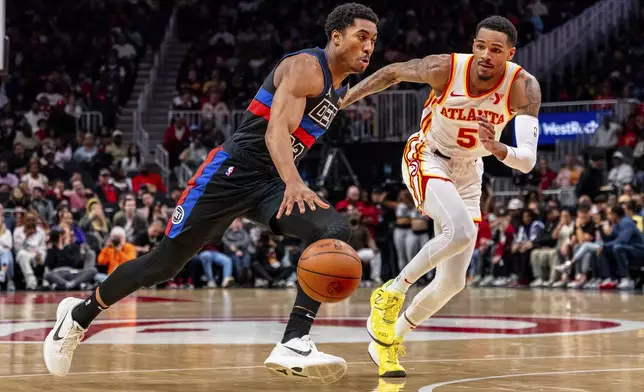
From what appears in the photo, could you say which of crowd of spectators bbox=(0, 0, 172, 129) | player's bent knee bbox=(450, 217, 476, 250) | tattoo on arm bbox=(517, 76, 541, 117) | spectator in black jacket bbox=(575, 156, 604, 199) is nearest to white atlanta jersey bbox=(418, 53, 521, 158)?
tattoo on arm bbox=(517, 76, 541, 117)

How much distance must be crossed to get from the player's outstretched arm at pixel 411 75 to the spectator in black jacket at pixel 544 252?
11.0 m

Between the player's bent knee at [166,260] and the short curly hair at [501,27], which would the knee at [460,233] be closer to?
the short curly hair at [501,27]

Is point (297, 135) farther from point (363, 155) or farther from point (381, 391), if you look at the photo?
point (363, 155)

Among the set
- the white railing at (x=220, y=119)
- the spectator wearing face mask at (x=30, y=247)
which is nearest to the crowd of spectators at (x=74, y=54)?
the white railing at (x=220, y=119)

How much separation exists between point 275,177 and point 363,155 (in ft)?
53.6

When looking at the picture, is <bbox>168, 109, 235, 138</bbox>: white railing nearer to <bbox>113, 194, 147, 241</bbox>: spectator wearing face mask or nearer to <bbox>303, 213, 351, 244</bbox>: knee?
<bbox>113, 194, 147, 241</bbox>: spectator wearing face mask

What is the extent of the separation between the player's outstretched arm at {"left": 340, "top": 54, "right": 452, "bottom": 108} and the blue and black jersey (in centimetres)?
83

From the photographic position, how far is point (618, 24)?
25.2 metres

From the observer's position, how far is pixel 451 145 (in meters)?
7.14

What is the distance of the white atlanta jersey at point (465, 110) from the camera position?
702 cm

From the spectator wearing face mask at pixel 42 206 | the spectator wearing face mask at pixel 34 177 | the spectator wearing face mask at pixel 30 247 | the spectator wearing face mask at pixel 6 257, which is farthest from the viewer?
the spectator wearing face mask at pixel 34 177

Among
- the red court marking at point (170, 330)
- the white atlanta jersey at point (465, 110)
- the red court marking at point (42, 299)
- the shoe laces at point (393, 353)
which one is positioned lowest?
the red court marking at point (42, 299)

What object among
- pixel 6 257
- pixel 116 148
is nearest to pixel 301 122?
pixel 6 257

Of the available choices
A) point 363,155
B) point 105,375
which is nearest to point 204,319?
point 105,375
